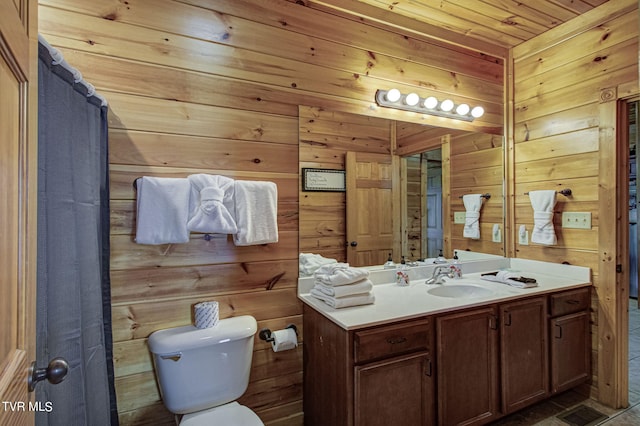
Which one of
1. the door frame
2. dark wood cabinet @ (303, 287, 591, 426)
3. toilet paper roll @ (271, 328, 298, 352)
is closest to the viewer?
dark wood cabinet @ (303, 287, 591, 426)

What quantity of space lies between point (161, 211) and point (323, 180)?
2.88 feet

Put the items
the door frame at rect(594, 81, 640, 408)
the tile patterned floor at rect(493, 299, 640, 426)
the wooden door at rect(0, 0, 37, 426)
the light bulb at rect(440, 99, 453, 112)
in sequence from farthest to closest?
the light bulb at rect(440, 99, 453, 112)
the door frame at rect(594, 81, 640, 408)
the tile patterned floor at rect(493, 299, 640, 426)
the wooden door at rect(0, 0, 37, 426)

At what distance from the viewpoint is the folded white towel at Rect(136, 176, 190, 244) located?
1426 mm

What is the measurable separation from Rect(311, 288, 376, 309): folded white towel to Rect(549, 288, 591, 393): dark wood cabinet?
1.24 m

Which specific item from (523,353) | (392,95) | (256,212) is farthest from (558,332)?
(256,212)

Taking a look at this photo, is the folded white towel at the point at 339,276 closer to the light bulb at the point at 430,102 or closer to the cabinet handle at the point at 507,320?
the cabinet handle at the point at 507,320

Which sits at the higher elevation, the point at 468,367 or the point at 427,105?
the point at 427,105

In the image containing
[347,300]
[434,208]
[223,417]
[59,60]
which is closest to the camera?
[59,60]

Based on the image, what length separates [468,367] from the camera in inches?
66.7

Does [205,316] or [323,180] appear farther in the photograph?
[323,180]

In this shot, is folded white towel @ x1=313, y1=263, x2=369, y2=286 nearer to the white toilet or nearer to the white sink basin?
the white toilet

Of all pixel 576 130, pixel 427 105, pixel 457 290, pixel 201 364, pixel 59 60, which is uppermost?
pixel 427 105

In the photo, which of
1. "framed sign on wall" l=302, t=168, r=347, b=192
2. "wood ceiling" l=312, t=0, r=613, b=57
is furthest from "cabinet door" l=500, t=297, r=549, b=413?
"wood ceiling" l=312, t=0, r=613, b=57

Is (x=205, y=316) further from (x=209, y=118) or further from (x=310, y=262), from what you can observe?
Answer: (x=209, y=118)
